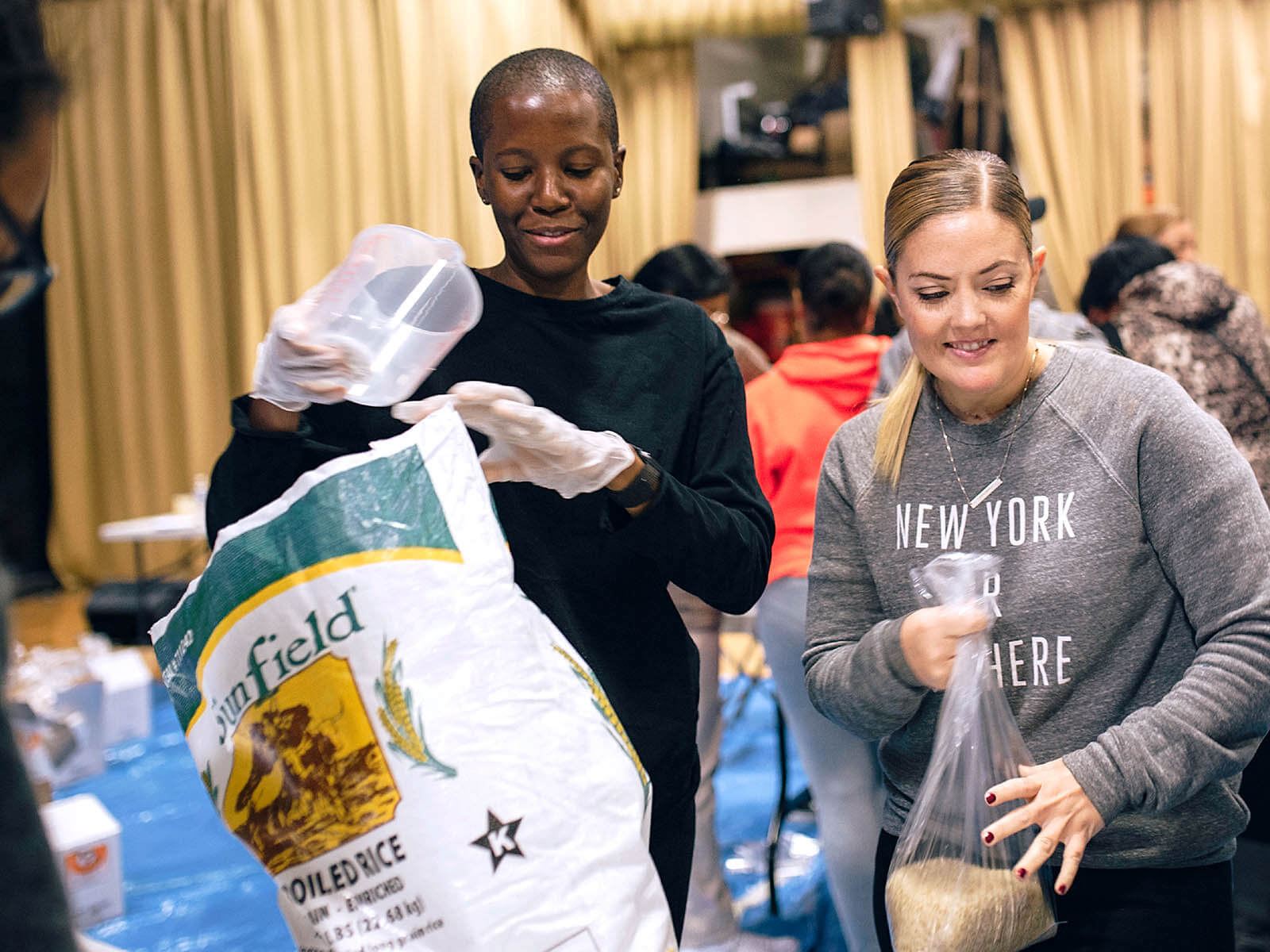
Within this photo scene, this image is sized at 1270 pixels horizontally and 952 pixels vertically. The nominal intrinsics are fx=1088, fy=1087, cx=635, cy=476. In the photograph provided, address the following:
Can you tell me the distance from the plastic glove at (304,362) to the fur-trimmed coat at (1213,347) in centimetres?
184

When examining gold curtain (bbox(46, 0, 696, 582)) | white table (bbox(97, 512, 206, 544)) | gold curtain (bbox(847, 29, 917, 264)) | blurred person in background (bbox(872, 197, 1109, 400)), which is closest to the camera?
blurred person in background (bbox(872, 197, 1109, 400))

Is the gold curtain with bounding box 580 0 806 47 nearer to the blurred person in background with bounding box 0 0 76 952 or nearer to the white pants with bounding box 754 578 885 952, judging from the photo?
the white pants with bounding box 754 578 885 952

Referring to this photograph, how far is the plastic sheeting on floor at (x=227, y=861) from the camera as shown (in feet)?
7.00

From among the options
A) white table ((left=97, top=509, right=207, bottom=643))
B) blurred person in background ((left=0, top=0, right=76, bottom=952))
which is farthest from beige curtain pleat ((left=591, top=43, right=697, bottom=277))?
blurred person in background ((left=0, top=0, right=76, bottom=952))

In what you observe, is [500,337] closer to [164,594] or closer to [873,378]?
[873,378]

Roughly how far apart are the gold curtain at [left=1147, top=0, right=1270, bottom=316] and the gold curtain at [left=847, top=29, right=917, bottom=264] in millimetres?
1308

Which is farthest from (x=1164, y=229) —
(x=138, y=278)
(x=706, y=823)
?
(x=138, y=278)

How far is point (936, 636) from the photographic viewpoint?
0.90 meters

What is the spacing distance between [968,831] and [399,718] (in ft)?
1.60

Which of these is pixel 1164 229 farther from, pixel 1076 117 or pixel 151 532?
pixel 151 532

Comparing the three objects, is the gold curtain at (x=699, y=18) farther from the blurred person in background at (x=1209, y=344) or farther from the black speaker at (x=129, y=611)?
the blurred person in background at (x=1209, y=344)

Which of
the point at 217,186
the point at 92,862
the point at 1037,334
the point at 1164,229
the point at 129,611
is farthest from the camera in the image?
the point at 217,186

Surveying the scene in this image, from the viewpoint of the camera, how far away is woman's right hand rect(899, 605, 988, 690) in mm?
885

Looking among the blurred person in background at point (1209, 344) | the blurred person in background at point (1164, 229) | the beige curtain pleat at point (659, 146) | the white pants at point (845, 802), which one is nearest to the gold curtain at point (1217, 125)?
the beige curtain pleat at point (659, 146)
